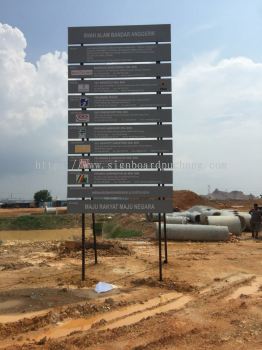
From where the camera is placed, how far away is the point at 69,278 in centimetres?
1009

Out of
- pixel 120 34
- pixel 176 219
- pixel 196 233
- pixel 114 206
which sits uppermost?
pixel 120 34

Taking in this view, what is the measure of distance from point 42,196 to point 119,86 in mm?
82308

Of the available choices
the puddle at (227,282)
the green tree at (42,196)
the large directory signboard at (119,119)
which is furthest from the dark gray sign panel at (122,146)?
the green tree at (42,196)

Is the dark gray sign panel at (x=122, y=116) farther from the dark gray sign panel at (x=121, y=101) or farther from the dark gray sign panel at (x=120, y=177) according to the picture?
the dark gray sign panel at (x=120, y=177)

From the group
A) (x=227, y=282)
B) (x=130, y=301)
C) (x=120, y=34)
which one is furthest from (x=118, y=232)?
(x=130, y=301)

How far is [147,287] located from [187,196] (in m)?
39.2

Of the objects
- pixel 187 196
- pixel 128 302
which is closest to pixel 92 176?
pixel 128 302

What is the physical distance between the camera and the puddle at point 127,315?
6.54m

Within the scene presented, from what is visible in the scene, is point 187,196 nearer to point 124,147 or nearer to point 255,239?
point 255,239

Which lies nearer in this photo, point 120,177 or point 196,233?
point 120,177

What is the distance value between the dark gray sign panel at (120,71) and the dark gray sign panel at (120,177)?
2095 millimetres

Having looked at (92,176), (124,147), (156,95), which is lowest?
(92,176)

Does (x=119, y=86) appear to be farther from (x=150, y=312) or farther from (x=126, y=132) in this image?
(x=150, y=312)

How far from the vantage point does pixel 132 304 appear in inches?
310
